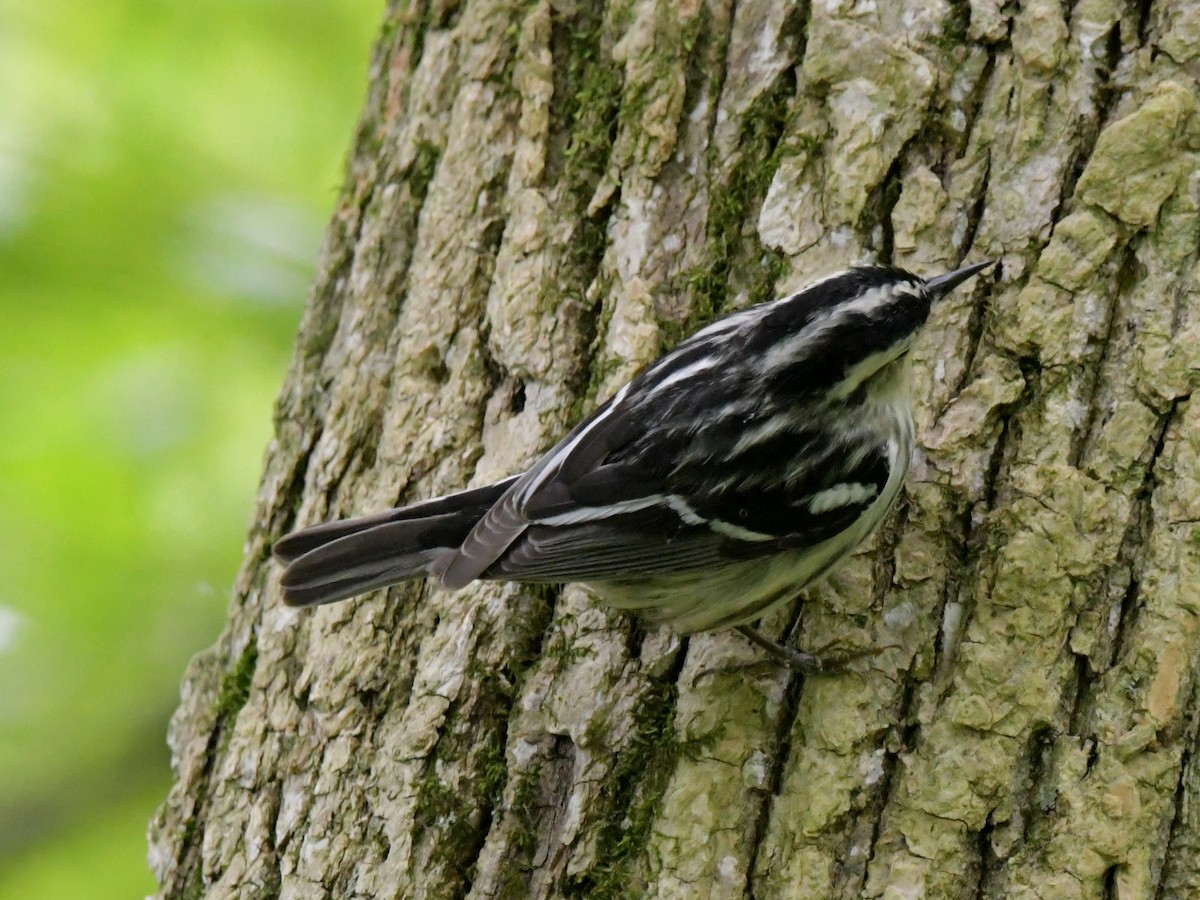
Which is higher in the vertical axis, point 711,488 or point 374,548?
point 711,488

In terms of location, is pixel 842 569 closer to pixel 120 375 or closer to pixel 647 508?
pixel 647 508

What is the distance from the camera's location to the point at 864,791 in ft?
8.23

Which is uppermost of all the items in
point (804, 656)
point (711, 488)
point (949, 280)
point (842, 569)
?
Result: point (949, 280)

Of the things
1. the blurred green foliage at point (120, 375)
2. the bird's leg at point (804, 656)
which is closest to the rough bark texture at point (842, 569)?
the bird's leg at point (804, 656)

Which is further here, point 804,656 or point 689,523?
point 689,523

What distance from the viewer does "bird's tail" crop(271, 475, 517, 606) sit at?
2848 mm

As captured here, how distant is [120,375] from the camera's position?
15.4 feet

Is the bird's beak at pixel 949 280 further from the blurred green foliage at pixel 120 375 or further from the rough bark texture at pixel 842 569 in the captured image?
the blurred green foliage at pixel 120 375

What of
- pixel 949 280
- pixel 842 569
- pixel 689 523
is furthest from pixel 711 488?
pixel 949 280

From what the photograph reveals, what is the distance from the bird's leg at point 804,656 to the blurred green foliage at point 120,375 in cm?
258

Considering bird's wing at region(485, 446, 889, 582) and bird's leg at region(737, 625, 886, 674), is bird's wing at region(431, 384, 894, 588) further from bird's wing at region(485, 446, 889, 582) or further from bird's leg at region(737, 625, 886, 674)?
bird's leg at region(737, 625, 886, 674)

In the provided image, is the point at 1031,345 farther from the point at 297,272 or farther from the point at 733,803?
the point at 297,272

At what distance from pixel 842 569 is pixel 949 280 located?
0.71m

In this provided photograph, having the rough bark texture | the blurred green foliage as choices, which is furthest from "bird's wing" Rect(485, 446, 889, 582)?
the blurred green foliage
